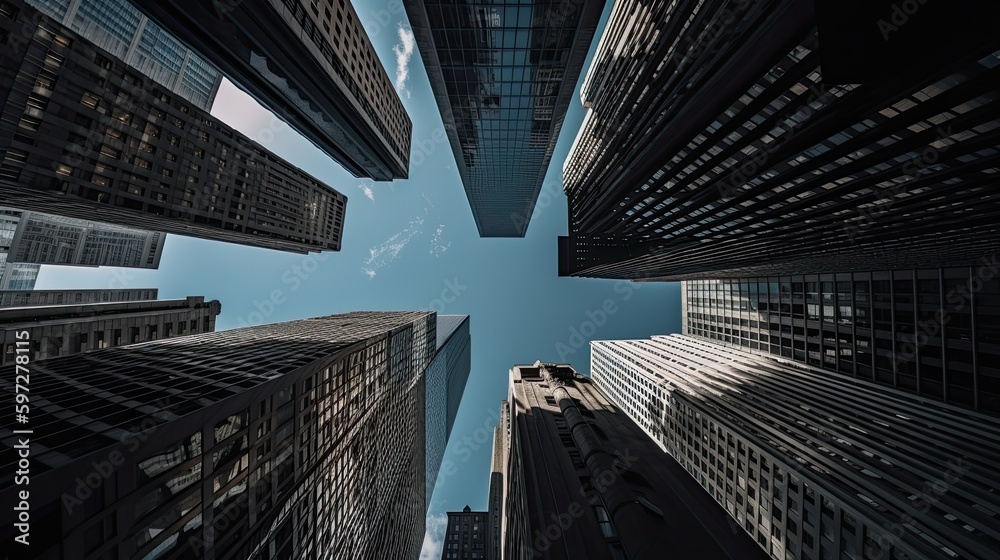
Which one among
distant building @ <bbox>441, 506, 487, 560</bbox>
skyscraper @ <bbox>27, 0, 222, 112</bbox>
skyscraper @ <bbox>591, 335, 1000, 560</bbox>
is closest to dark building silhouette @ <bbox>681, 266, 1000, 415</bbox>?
skyscraper @ <bbox>591, 335, 1000, 560</bbox>

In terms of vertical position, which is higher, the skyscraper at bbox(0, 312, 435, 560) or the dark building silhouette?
the dark building silhouette

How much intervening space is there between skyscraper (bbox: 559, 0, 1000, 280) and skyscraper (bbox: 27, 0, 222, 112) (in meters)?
78.9

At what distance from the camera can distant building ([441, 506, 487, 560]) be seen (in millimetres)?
119250

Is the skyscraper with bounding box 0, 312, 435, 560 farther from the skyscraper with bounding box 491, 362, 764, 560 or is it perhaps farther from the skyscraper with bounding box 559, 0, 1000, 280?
the skyscraper with bounding box 559, 0, 1000, 280

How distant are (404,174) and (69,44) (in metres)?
56.8

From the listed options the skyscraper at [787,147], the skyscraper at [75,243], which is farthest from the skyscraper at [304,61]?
the skyscraper at [75,243]

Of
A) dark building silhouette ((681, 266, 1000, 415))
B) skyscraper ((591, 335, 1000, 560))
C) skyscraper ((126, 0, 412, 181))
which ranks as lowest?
skyscraper ((591, 335, 1000, 560))

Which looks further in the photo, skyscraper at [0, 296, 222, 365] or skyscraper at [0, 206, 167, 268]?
skyscraper at [0, 206, 167, 268]

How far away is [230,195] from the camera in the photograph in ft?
183

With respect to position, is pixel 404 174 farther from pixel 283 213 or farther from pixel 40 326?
pixel 40 326

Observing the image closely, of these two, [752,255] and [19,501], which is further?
[752,255]

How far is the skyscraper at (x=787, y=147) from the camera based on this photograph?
49.8 ft

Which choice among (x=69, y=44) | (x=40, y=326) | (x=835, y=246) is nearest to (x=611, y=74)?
(x=835, y=246)

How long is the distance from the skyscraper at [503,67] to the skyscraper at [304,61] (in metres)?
14.1
